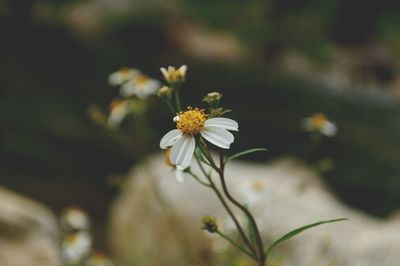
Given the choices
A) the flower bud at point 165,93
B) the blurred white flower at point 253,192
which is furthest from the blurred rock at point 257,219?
the flower bud at point 165,93

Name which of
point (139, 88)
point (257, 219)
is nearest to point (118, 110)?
point (139, 88)

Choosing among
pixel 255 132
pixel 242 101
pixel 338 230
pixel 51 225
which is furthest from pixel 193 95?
pixel 338 230

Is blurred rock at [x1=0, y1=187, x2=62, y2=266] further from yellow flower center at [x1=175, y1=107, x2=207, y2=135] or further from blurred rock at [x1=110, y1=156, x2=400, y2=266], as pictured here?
yellow flower center at [x1=175, y1=107, x2=207, y2=135]

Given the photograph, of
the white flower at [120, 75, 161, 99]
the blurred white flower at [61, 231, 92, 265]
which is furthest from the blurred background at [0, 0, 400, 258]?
the blurred white flower at [61, 231, 92, 265]

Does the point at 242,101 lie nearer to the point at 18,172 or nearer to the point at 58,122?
the point at 58,122

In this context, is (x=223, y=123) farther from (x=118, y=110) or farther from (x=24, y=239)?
(x=24, y=239)

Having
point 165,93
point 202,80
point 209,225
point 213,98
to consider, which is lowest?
point 209,225

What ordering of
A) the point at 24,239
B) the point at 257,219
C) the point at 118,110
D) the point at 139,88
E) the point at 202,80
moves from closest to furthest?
the point at 139,88 → the point at 118,110 → the point at 257,219 → the point at 24,239 → the point at 202,80
